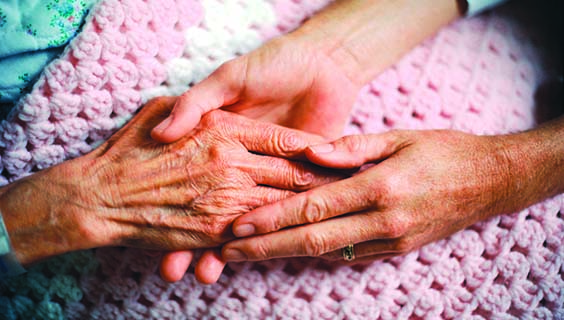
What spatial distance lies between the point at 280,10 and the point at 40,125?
1.88ft

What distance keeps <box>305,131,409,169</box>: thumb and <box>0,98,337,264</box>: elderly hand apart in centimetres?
6

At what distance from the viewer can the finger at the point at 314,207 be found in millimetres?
889

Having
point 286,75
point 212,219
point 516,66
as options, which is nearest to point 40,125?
point 212,219

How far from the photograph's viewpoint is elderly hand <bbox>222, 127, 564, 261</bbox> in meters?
0.89

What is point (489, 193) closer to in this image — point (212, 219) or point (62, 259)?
point (212, 219)

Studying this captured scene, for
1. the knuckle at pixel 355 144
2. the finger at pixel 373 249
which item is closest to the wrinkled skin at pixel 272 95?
the knuckle at pixel 355 144

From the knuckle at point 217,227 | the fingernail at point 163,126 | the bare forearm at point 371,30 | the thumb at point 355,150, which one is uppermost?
the bare forearm at point 371,30

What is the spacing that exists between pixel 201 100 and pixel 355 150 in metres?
0.32

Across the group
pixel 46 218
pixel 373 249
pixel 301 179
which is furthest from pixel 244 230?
pixel 46 218

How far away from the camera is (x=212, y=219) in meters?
0.92

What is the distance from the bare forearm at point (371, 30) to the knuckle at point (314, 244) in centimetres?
38

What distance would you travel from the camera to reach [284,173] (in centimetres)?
95

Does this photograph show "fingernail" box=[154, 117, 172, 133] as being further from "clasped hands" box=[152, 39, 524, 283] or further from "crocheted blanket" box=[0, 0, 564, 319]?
"crocheted blanket" box=[0, 0, 564, 319]

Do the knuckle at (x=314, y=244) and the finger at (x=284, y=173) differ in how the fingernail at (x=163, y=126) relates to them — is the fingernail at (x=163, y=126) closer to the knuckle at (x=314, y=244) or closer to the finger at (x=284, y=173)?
the finger at (x=284, y=173)
